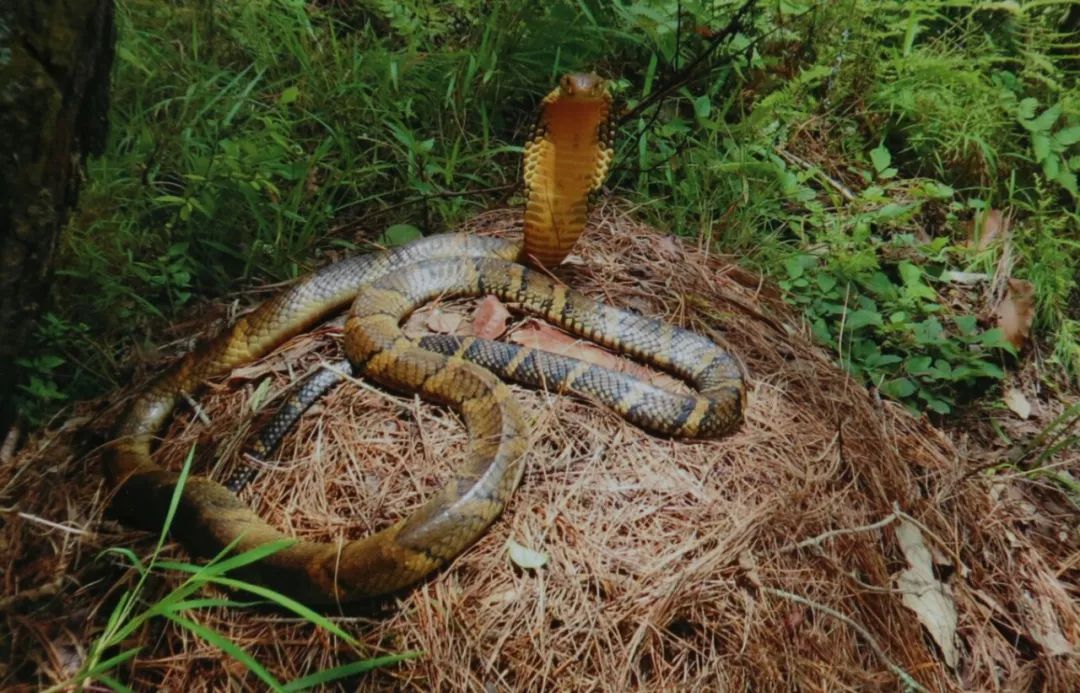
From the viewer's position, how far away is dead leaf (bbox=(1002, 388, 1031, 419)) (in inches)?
145

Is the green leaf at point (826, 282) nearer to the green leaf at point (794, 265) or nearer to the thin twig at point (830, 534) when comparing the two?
the green leaf at point (794, 265)

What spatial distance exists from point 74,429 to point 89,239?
938mm

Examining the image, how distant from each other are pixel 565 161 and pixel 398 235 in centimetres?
97

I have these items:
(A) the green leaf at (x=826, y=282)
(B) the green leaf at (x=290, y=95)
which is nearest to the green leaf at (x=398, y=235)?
(B) the green leaf at (x=290, y=95)

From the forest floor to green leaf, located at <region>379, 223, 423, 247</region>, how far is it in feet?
1.66

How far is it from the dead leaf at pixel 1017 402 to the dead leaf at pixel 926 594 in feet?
4.42

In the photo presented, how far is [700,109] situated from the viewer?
423cm

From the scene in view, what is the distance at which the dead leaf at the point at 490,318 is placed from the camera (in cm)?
312

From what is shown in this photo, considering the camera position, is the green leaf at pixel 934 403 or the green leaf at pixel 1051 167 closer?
the green leaf at pixel 934 403

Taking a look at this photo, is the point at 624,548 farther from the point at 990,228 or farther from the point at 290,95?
the point at 990,228

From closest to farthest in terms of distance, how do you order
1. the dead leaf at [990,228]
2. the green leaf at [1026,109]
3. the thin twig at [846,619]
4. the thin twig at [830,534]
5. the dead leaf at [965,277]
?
the thin twig at [846,619] < the thin twig at [830,534] < the dead leaf at [965,277] < the dead leaf at [990,228] < the green leaf at [1026,109]

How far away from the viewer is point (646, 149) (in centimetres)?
413

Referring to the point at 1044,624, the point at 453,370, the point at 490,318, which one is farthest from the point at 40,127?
the point at 1044,624

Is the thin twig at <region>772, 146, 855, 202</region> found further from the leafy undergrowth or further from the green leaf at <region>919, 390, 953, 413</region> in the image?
the green leaf at <region>919, 390, 953, 413</region>
